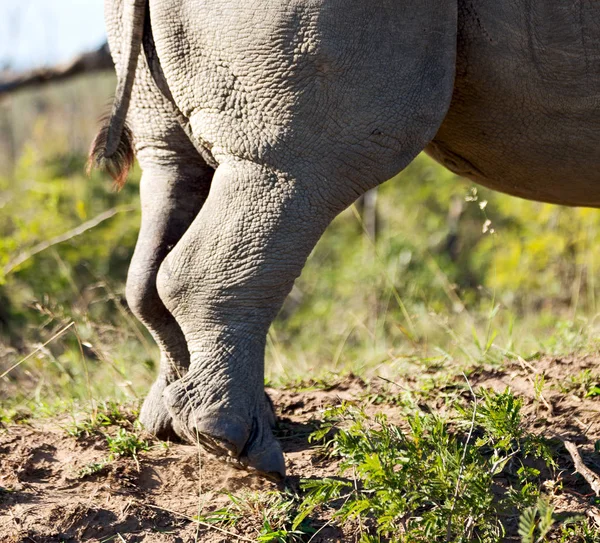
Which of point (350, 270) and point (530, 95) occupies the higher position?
point (530, 95)

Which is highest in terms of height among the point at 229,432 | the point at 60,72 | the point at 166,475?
the point at 60,72

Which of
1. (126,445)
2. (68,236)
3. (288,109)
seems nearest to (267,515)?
(126,445)

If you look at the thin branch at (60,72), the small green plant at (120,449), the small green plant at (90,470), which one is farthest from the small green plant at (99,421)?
the thin branch at (60,72)

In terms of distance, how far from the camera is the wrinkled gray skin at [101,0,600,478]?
272cm

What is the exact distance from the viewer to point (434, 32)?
9.14 feet

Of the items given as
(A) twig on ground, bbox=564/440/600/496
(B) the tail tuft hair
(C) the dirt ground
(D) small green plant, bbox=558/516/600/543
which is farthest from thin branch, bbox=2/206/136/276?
(D) small green plant, bbox=558/516/600/543

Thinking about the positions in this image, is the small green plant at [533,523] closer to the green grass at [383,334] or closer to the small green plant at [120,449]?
the green grass at [383,334]

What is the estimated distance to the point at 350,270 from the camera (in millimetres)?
8633

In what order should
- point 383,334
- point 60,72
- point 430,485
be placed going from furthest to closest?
point 60,72 < point 383,334 < point 430,485

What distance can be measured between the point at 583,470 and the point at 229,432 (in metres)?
1.08

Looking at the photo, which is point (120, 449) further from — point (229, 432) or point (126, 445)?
point (229, 432)

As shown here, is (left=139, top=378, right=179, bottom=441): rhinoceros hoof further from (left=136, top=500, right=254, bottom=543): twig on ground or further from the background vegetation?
the background vegetation

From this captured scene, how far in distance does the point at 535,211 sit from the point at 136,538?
18.9 feet

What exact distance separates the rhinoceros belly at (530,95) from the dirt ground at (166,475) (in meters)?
0.76
